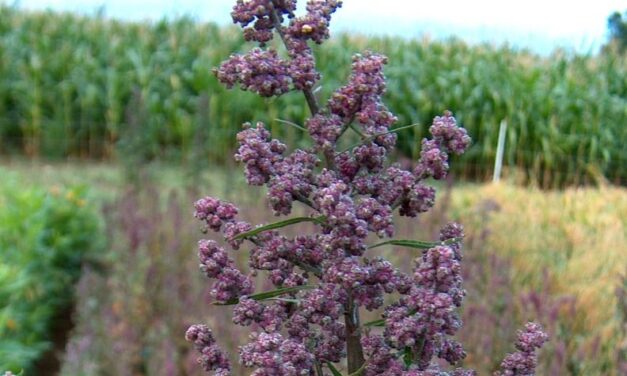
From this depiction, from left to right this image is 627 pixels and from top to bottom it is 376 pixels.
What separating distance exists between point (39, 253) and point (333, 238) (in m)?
4.67

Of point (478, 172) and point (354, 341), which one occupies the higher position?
point (354, 341)

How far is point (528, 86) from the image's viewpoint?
501 inches

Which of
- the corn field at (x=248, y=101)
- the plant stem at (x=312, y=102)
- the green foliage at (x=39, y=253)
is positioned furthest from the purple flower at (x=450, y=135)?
the corn field at (x=248, y=101)

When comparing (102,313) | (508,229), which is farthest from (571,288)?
(102,313)

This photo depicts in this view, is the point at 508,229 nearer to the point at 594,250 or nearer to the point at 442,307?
the point at 594,250

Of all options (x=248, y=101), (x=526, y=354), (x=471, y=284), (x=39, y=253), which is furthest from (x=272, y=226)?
(x=248, y=101)

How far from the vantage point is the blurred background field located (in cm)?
396

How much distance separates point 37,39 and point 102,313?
32.9 feet

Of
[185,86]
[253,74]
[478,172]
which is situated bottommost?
[478,172]

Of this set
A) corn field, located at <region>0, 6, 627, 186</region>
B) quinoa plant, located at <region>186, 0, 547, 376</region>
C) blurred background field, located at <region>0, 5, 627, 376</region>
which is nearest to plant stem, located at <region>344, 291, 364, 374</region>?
quinoa plant, located at <region>186, 0, 547, 376</region>

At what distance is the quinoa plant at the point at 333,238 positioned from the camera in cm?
86

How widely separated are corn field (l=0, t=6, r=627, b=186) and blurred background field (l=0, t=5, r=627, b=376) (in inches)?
1.2

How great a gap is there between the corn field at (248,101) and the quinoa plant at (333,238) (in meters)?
10.6

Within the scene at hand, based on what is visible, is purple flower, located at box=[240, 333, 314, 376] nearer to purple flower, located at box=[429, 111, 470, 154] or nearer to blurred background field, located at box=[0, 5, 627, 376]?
purple flower, located at box=[429, 111, 470, 154]
